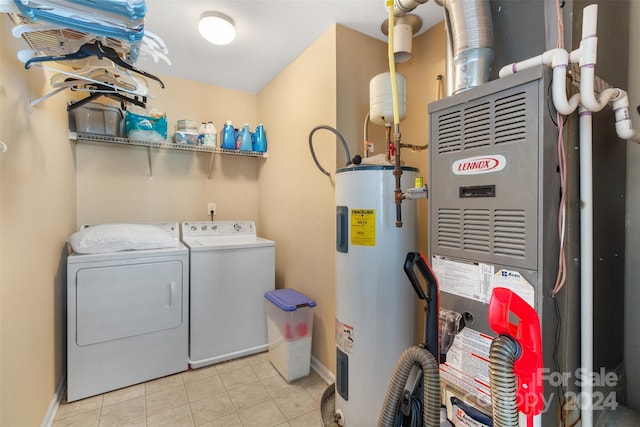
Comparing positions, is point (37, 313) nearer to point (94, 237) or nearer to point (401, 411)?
point (94, 237)

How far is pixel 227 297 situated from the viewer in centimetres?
239

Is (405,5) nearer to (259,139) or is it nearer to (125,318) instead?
(259,139)

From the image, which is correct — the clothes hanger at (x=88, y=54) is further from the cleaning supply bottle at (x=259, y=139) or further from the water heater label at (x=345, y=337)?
the cleaning supply bottle at (x=259, y=139)

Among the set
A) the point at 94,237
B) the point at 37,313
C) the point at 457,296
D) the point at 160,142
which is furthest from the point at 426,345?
the point at 160,142

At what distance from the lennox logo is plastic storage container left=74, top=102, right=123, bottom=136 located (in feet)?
8.71

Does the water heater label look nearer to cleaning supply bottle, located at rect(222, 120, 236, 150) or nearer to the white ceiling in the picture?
the white ceiling

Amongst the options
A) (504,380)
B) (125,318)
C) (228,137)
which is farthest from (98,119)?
(504,380)

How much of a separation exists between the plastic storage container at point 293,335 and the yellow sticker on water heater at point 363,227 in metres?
0.86

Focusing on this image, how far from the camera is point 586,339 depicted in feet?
2.77

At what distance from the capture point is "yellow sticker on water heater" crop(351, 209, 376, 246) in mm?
1462

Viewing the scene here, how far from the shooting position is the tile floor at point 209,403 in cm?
173

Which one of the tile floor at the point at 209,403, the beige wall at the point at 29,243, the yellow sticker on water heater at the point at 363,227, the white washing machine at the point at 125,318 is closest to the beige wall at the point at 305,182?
the tile floor at the point at 209,403

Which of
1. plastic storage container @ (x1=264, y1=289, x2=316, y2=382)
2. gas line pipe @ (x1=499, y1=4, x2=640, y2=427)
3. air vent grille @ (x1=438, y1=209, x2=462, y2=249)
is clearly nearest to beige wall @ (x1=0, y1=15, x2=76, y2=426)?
plastic storage container @ (x1=264, y1=289, x2=316, y2=382)

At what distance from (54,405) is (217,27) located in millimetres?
2586
